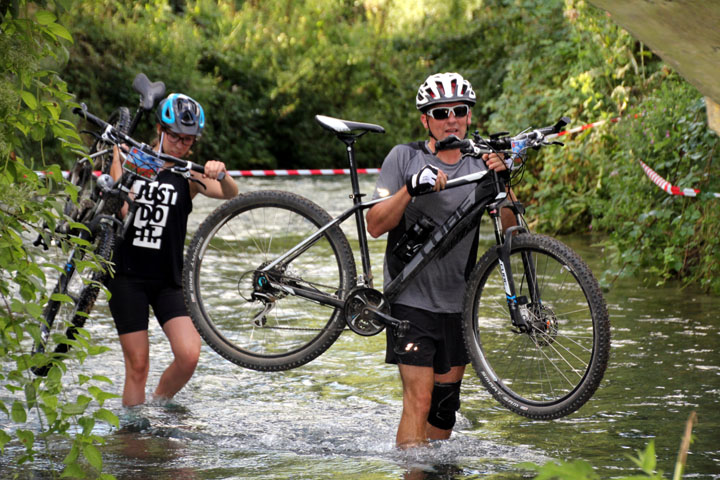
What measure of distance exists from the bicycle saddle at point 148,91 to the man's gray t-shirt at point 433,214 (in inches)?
60.0

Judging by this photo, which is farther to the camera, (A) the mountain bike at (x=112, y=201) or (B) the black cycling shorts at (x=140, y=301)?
(B) the black cycling shorts at (x=140, y=301)

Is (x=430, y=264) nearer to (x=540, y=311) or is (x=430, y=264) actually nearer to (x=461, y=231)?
(x=461, y=231)

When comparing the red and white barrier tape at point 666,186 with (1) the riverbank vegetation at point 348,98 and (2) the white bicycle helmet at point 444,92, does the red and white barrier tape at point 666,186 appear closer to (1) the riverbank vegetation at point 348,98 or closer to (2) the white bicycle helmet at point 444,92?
(1) the riverbank vegetation at point 348,98

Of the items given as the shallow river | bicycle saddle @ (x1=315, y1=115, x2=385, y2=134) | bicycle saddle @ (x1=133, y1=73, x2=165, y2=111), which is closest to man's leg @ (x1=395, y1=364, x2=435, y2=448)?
the shallow river

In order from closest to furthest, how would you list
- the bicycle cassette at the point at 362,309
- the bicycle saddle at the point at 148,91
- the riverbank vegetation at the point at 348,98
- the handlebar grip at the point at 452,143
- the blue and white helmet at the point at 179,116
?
the riverbank vegetation at the point at 348,98, the handlebar grip at the point at 452,143, the bicycle cassette at the point at 362,309, the bicycle saddle at the point at 148,91, the blue and white helmet at the point at 179,116

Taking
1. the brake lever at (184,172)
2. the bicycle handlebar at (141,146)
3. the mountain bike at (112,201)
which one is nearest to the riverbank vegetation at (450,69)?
the bicycle handlebar at (141,146)

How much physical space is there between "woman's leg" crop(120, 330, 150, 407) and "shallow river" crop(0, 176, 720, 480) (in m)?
0.09

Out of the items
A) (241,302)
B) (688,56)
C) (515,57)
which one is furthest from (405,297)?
(515,57)

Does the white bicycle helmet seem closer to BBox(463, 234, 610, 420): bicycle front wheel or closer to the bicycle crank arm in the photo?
BBox(463, 234, 610, 420): bicycle front wheel

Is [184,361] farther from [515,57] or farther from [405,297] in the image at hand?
[515,57]

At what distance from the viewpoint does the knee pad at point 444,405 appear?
18.0 ft

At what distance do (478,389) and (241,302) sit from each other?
3615 mm

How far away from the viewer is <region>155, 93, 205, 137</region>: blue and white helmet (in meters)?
6.20

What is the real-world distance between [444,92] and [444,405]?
5.22 ft
